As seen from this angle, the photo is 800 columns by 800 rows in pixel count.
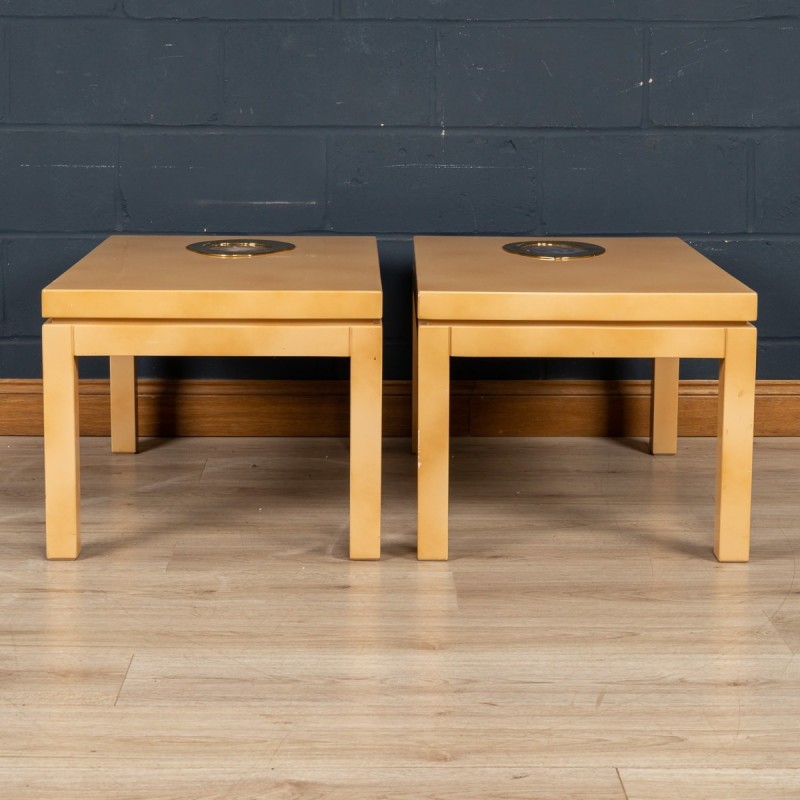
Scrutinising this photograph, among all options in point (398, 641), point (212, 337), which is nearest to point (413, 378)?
point (212, 337)

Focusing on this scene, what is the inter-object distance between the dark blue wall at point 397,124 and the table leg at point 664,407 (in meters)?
0.26

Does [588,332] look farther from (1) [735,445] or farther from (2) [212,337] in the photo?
(2) [212,337]

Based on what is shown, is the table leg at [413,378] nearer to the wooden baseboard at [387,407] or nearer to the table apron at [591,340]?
the wooden baseboard at [387,407]

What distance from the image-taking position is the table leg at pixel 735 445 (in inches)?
75.4

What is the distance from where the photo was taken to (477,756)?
1396mm

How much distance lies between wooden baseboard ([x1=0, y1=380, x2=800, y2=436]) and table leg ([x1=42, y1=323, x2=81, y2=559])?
69 centimetres

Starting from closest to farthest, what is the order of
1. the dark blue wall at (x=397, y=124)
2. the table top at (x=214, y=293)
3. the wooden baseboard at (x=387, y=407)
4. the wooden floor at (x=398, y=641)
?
the wooden floor at (x=398, y=641) < the table top at (x=214, y=293) < the dark blue wall at (x=397, y=124) < the wooden baseboard at (x=387, y=407)

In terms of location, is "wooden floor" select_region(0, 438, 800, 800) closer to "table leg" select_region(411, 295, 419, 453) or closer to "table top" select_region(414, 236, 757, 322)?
"table leg" select_region(411, 295, 419, 453)

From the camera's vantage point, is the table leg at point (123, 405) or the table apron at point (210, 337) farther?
the table leg at point (123, 405)

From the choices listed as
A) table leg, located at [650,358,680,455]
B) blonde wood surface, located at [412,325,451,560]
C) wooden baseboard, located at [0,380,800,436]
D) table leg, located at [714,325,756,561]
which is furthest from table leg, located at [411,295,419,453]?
table leg, located at [714,325,756,561]

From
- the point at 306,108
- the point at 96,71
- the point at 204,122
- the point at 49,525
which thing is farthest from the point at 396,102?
the point at 49,525

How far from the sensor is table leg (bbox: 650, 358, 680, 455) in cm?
253

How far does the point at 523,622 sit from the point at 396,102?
117 cm

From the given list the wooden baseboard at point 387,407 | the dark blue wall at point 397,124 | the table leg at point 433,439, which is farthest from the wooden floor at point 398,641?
the dark blue wall at point 397,124
